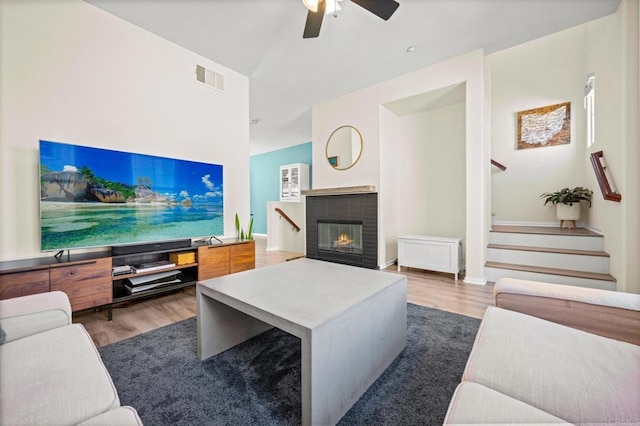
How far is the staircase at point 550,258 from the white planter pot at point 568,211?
432mm

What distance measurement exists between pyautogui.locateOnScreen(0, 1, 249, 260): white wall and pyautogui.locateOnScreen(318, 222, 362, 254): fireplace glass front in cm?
190

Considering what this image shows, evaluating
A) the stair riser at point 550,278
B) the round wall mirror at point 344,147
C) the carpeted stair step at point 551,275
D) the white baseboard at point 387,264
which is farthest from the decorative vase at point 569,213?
the round wall mirror at point 344,147

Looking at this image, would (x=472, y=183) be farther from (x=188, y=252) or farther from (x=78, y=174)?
(x=78, y=174)

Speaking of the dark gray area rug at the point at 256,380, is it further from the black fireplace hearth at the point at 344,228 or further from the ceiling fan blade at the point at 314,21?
the ceiling fan blade at the point at 314,21

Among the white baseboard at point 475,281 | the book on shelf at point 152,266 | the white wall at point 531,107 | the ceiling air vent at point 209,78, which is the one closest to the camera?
the book on shelf at point 152,266

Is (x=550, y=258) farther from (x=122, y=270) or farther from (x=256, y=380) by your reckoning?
(x=122, y=270)

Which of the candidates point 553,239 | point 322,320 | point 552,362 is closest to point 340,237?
point 553,239

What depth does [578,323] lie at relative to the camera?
109cm

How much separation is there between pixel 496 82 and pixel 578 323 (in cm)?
422

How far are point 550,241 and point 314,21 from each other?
343 centimetres

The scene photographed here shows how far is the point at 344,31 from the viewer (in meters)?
2.57

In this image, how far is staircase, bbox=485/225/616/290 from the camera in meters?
2.40

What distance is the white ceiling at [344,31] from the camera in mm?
2236

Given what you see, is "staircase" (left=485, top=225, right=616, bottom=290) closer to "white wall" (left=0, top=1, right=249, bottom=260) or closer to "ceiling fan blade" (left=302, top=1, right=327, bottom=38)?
"ceiling fan blade" (left=302, top=1, right=327, bottom=38)
